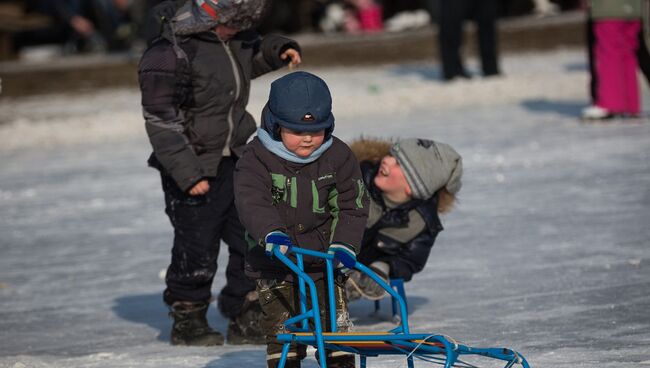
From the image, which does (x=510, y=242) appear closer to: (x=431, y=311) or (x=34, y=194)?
(x=431, y=311)

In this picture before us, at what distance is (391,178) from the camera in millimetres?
5703

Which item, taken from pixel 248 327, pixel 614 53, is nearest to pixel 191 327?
pixel 248 327

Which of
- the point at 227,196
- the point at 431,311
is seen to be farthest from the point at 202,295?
the point at 431,311

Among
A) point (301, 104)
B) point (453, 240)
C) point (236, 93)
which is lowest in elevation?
point (453, 240)

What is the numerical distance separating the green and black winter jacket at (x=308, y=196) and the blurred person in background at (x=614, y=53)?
762cm

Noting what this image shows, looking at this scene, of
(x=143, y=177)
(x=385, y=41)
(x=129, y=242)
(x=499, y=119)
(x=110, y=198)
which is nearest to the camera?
(x=129, y=242)

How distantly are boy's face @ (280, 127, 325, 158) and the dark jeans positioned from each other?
147 cm

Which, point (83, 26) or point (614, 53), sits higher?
point (614, 53)

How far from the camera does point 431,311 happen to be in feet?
20.0

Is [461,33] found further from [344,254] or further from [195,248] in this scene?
[344,254]

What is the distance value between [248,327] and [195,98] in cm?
102

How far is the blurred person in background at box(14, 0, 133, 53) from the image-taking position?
2475 centimetres

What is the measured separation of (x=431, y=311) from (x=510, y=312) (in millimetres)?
383

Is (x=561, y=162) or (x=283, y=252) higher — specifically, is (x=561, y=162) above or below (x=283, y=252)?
below
